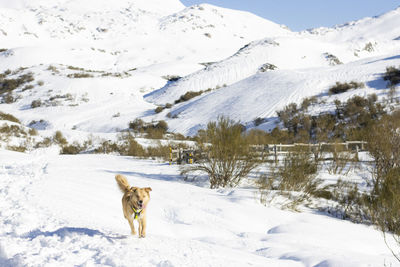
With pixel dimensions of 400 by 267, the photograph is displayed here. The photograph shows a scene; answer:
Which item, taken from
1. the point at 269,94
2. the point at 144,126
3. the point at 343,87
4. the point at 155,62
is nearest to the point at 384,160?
the point at 343,87

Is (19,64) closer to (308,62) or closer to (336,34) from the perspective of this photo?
(308,62)

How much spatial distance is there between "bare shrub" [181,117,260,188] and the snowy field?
3.69 feet

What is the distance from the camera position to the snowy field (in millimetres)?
3311

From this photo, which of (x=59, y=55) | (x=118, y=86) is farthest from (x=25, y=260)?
(x=59, y=55)

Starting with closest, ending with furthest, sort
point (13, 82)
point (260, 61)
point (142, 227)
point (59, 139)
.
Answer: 1. point (142, 227)
2. point (59, 139)
3. point (13, 82)
4. point (260, 61)

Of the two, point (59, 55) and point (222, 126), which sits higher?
point (59, 55)

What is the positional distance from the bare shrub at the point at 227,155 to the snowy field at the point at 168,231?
3.69 feet

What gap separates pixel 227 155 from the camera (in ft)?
29.9

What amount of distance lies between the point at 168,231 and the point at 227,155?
4.27m

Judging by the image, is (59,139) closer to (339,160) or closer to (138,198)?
(339,160)

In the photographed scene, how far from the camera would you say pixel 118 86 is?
52.7m

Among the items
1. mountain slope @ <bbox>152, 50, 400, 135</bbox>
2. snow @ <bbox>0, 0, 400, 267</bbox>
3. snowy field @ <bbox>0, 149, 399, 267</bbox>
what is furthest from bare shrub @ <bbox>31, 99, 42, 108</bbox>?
snowy field @ <bbox>0, 149, 399, 267</bbox>

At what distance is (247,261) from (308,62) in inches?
2264

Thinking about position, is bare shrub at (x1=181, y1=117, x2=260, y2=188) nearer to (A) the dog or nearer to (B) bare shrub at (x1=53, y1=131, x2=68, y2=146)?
(A) the dog
